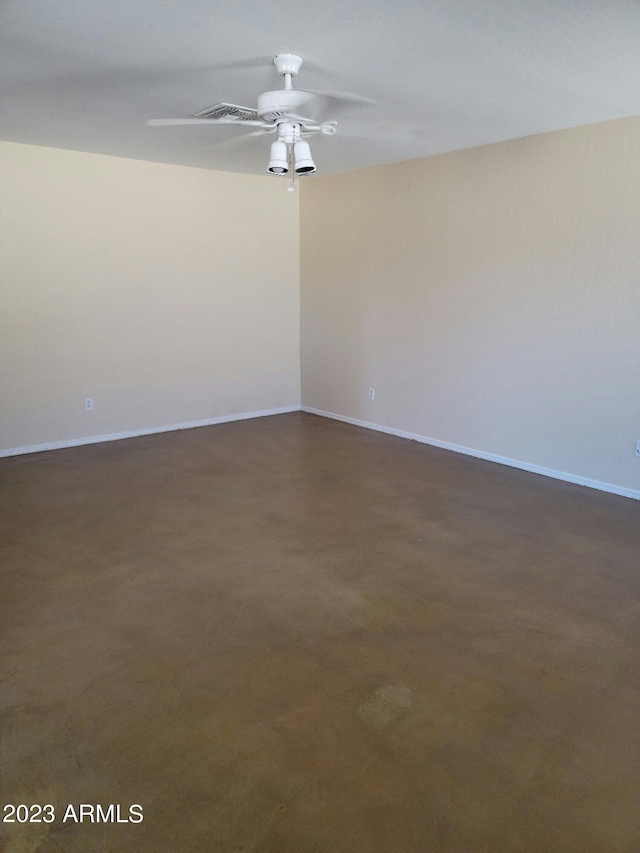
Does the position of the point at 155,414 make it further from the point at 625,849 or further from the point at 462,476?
the point at 625,849

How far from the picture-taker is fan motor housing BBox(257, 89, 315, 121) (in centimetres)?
278

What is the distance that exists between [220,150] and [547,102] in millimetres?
2473

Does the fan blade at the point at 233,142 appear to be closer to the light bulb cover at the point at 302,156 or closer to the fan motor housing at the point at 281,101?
the light bulb cover at the point at 302,156

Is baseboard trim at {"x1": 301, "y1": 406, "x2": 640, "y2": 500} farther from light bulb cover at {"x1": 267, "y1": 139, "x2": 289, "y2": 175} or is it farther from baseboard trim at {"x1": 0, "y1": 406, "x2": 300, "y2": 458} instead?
light bulb cover at {"x1": 267, "y1": 139, "x2": 289, "y2": 175}

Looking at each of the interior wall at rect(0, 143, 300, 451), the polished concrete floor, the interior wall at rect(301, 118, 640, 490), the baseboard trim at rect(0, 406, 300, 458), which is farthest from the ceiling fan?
the baseboard trim at rect(0, 406, 300, 458)

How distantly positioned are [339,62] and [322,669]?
2637 mm

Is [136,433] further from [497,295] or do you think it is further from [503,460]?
[497,295]

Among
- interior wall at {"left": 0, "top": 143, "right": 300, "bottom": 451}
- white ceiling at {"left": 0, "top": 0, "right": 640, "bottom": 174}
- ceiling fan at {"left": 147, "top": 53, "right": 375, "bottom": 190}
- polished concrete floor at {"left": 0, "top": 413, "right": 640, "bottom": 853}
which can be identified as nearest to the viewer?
polished concrete floor at {"left": 0, "top": 413, "right": 640, "bottom": 853}

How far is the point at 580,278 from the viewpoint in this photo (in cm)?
414

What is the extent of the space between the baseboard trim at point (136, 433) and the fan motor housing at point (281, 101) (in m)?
3.52

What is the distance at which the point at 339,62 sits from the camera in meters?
2.71

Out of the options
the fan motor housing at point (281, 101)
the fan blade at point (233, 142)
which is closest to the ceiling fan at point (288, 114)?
the fan motor housing at point (281, 101)

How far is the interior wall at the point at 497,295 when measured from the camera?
3.99m

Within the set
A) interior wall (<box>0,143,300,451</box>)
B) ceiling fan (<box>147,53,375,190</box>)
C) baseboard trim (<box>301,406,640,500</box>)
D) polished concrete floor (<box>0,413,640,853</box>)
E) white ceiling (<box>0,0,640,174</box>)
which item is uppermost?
white ceiling (<box>0,0,640,174</box>)
